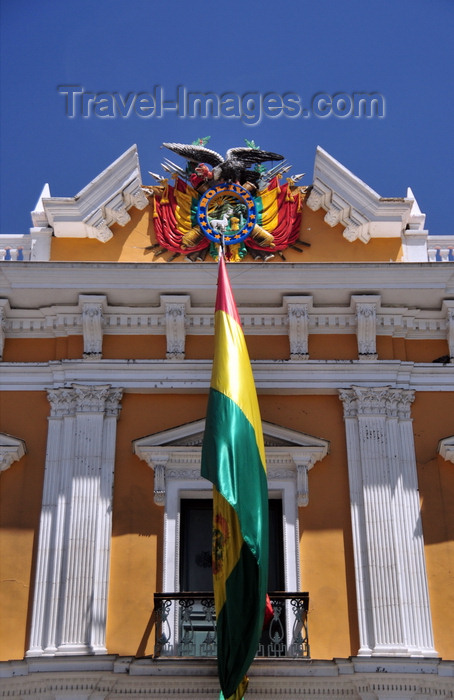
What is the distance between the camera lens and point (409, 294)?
44.1 feet

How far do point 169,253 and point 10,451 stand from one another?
3172 millimetres

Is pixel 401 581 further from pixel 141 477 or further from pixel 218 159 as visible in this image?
pixel 218 159

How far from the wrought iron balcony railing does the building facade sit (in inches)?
0.9

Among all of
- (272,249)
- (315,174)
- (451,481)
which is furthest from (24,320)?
(451,481)

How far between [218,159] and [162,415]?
347 cm

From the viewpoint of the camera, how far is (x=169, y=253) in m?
14.0

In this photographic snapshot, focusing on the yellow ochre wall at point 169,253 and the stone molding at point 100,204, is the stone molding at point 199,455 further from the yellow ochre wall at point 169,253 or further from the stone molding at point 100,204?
the stone molding at point 100,204

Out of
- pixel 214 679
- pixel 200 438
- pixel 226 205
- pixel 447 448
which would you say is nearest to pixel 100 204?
pixel 226 205

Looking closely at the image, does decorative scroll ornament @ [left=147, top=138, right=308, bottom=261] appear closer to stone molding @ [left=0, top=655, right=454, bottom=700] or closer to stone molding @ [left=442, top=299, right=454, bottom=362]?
stone molding @ [left=442, top=299, right=454, bottom=362]

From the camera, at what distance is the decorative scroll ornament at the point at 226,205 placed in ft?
46.0

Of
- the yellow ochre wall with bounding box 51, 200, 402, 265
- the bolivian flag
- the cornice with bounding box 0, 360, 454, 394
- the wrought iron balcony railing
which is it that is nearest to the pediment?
the cornice with bounding box 0, 360, 454, 394

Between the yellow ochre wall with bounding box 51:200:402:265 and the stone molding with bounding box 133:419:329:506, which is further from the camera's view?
the yellow ochre wall with bounding box 51:200:402:265

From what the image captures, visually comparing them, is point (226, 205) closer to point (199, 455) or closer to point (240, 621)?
point (199, 455)

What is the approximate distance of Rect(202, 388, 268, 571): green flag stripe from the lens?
1095cm
